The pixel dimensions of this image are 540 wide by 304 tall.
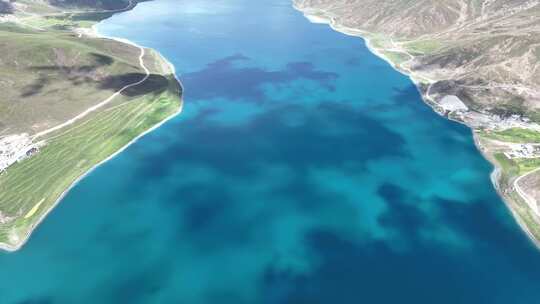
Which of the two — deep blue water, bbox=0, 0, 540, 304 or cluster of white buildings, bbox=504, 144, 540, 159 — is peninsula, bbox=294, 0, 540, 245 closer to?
cluster of white buildings, bbox=504, 144, 540, 159

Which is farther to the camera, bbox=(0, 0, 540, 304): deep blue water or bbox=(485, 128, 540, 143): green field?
bbox=(485, 128, 540, 143): green field

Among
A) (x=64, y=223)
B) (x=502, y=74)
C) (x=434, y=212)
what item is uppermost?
(x=502, y=74)

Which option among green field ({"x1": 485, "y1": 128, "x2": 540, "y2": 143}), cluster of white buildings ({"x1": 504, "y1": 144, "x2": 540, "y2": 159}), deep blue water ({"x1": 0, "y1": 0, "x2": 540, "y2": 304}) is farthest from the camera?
green field ({"x1": 485, "y1": 128, "x2": 540, "y2": 143})

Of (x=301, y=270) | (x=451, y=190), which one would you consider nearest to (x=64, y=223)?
(x=301, y=270)

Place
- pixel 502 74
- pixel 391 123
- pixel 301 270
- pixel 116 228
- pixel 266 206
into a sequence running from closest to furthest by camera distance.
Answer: pixel 301 270 < pixel 116 228 < pixel 266 206 < pixel 391 123 < pixel 502 74

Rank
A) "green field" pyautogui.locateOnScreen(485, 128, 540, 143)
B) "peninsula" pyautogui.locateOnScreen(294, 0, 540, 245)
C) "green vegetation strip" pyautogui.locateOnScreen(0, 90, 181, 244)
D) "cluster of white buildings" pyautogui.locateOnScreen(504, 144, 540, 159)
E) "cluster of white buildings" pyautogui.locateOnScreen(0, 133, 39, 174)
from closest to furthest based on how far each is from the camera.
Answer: "green vegetation strip" pyautogui.locateOnScreen(0, 90, 181, 244), "peninsula" pyautogui.locateOnScreen(294, 0, 540, 245), "cluster of white buildings" pyautogui.locateOnScreen(0, 133, 39, 174), "cluster of white buildings" pyautogui.locateOnScreen(504, 144, 540, 159), "green field" pyautogui.locateOnScreen(485, 128, 540, 143)

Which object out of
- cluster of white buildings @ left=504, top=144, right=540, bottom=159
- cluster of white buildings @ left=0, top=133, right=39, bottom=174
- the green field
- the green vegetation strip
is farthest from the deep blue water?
cluster of white buildings @ left=0, top=133, right=39, bottom=174

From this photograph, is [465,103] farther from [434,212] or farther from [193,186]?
[193,186]

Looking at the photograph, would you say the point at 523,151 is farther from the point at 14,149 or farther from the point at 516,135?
the point at 14,149
